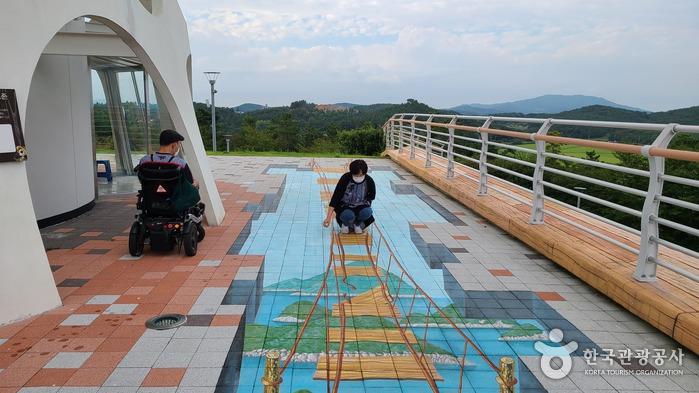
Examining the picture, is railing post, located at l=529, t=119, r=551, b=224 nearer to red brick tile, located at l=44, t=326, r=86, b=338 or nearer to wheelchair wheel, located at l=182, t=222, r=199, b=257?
wheelchair wheel, located at l=182, t=222, r=199, b=257

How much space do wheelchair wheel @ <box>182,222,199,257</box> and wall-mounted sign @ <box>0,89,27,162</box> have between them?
1745mm

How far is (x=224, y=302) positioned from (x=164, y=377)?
1.16 metres

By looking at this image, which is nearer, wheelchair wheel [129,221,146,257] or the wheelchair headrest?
the wheelchair headrest

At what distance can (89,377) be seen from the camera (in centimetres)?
294

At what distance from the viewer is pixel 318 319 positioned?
150 inches

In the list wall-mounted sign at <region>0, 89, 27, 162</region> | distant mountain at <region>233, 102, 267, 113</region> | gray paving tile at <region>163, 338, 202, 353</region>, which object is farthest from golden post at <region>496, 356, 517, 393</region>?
distant mountain at <region>233, 102, 267, 113</region>

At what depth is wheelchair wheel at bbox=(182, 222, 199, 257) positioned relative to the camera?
17.1 ft

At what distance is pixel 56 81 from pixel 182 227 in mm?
3322

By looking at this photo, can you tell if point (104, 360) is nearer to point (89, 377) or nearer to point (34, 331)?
point (89, 377)

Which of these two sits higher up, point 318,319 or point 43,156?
point 43,156

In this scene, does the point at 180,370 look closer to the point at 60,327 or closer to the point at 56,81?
the point at 60,327

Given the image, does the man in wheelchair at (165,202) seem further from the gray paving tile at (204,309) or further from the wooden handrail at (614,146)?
the wooden handrail at (614,146)

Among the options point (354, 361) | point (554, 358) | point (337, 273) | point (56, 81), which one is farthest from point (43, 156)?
point (554, 358)

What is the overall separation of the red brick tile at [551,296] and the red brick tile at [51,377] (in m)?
3.46
